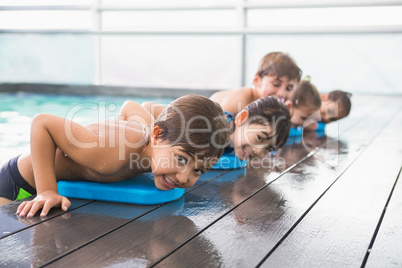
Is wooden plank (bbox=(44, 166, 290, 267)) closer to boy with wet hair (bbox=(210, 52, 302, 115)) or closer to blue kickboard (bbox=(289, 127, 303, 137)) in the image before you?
boy with wet hair (bbox=(210, 52, 302, 115))

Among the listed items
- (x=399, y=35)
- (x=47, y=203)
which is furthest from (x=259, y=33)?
(x=47, y=203)

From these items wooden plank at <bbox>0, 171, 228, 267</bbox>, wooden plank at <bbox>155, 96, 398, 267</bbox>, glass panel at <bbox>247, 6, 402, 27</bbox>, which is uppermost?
glass panel at <bbox>247, 6, 402, 27</bbox>

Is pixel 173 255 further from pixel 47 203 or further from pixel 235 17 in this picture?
pixel 235 17

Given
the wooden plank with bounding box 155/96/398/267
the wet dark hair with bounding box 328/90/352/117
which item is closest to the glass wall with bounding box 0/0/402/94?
the wet dark hair with bounding box 328/90/352/117

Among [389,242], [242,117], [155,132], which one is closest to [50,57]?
[242,117]

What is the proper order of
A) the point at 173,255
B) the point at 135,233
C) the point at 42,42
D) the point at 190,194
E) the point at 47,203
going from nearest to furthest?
the point at 173,255 → the point at 135,233 → the point at 47,203 → the point at 190,194 → the point at 42,42

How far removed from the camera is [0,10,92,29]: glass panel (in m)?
6.98

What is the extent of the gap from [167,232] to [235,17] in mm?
5517

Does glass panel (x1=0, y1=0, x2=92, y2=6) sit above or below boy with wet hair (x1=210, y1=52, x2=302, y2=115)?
above

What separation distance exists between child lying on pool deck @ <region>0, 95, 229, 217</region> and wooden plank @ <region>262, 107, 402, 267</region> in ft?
1.20

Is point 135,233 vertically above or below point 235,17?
below

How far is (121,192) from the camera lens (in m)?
1.51

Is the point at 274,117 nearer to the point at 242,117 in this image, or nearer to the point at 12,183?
the point at 242,117

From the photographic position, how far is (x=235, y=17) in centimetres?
643
